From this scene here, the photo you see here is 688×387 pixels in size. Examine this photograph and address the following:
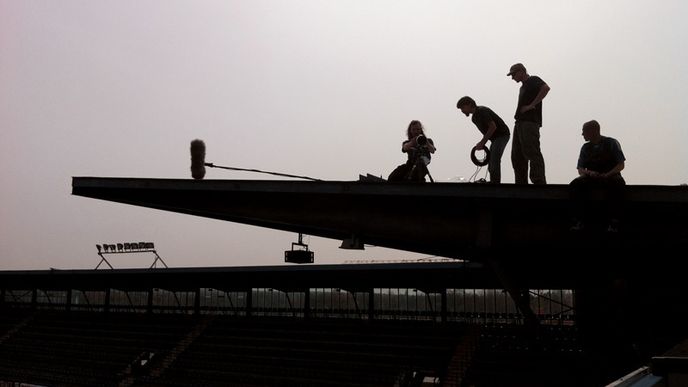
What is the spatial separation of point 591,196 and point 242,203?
19.3ft

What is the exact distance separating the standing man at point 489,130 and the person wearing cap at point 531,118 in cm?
28

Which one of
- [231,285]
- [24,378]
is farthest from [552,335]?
[24,378]

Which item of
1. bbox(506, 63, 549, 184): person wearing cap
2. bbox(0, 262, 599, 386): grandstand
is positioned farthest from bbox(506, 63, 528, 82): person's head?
bbox(0, 262, 599, 386): grandstand

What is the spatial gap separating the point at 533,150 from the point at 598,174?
196 cm

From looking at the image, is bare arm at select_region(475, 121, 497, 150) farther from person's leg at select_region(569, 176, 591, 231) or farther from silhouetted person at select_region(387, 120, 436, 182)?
person's leg at select_region(569, 176, 591, 231)

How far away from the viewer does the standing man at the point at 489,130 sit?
1154cm

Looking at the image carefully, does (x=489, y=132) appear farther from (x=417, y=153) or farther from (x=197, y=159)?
(x=197, y=159)

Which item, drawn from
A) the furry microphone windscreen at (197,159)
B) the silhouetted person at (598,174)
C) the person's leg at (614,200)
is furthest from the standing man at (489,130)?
the furry microphone windscreen at (197,159)

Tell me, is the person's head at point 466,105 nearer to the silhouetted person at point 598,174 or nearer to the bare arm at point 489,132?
the bare arm at point 489,132

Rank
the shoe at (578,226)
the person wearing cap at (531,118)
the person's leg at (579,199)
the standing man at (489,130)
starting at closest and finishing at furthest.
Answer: the person's leg at (579,199) → the shoe at (578,226) → the person wearing cap at (531,118) → the standing man at (489,130)

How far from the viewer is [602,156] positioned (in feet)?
31.8

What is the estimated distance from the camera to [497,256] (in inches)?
437

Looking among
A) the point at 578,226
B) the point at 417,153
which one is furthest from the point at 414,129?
the point at 578,226

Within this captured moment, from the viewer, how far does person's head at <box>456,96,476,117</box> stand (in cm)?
1157
